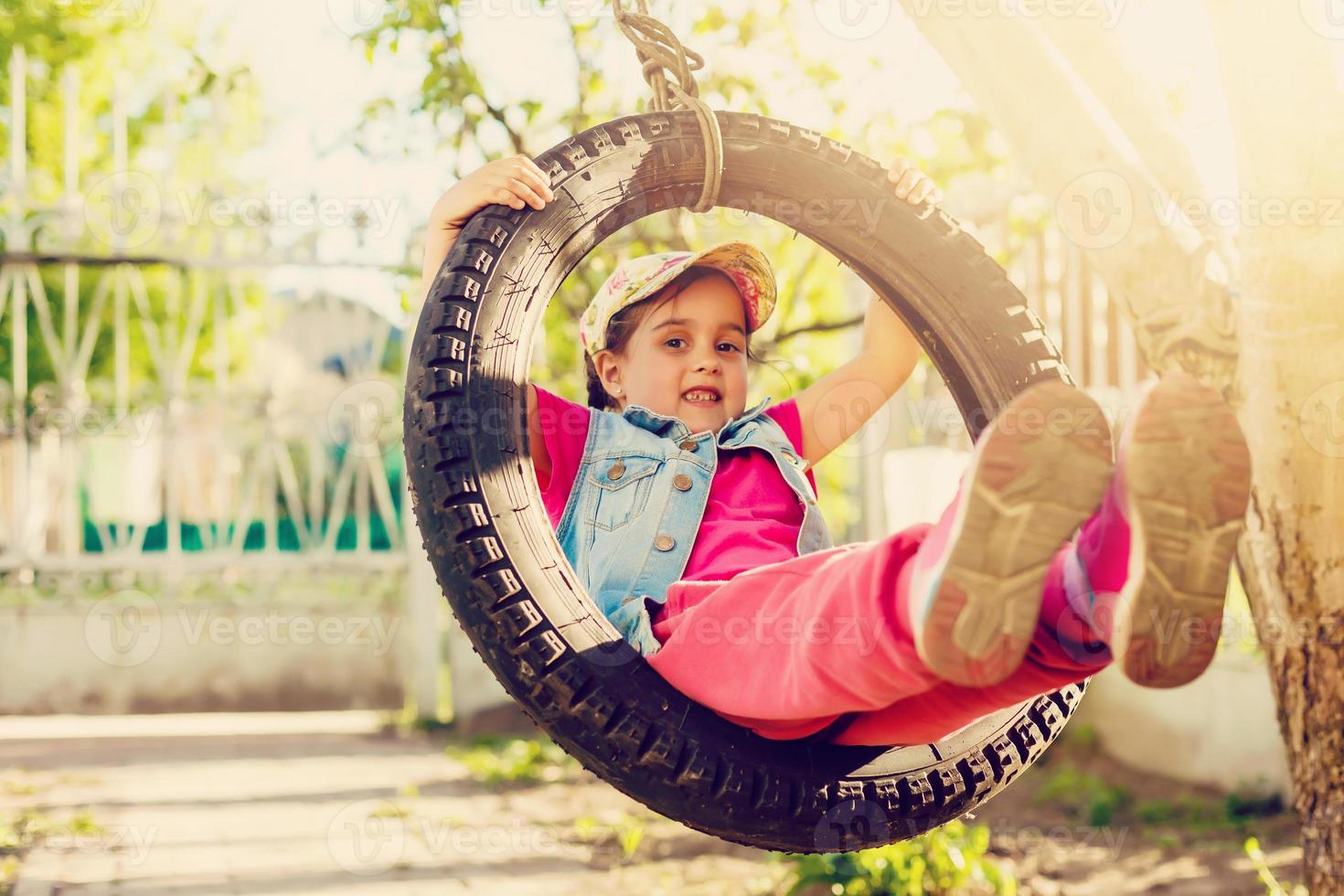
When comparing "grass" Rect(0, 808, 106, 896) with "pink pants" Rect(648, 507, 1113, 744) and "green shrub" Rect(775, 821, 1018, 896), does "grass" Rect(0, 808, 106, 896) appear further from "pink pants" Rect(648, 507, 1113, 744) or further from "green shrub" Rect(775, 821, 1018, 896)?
"pink pants" Rect(648, 507, 1113, 744)

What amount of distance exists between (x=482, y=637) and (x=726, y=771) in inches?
17.4

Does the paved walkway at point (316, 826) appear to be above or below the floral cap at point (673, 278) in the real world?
below

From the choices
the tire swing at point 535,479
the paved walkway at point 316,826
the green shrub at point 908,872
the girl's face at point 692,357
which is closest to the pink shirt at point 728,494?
the girl's face at point 692,357

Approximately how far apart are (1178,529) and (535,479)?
1.05 meters

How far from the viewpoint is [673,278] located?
104 inches

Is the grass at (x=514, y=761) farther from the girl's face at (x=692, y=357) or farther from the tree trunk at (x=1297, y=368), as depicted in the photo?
the tree trunk at (x=1297, y=368)

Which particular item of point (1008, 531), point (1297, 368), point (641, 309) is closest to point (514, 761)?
point (641, 309)

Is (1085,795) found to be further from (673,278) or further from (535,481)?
(535,481)

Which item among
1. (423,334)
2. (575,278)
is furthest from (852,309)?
(423,334)

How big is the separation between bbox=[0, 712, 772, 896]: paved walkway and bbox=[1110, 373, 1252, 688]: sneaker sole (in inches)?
112

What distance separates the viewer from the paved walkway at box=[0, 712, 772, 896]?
4137 mm

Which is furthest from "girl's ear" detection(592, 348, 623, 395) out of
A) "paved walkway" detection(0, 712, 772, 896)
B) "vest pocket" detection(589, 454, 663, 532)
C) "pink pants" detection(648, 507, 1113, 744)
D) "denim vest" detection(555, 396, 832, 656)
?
"paved walkway" detection(0, 712, 772, 896)

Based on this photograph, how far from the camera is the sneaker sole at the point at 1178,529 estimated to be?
1.52 meters

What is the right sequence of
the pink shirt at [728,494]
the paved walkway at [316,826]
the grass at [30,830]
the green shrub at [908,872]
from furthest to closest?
the grass at [30,830]
the paved walkway at [316,826]
the green shrub at [908,872]
the pink shirt at [728,494]
